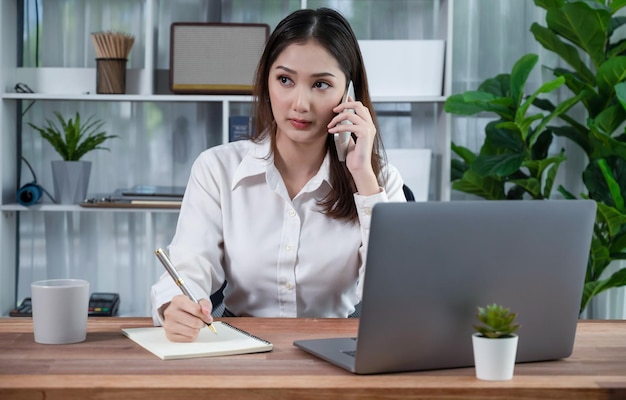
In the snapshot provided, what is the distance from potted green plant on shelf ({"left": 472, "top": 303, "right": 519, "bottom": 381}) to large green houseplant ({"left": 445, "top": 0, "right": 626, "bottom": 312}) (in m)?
2.03

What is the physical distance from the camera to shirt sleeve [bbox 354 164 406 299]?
6.17 ft

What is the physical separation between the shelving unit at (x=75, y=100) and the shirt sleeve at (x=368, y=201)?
1416mm

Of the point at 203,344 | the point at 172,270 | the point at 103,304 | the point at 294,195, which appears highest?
the point at 294,195

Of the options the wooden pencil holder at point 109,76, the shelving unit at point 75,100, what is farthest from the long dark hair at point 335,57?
the wooden pencil holder at point 109,76

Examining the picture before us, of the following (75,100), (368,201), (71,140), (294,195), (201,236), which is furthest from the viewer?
(75,100)

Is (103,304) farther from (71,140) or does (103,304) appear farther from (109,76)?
(109,76)

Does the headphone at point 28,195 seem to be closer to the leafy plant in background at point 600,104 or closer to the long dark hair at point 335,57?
the long dark hair at point 335,57

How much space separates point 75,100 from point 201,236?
79.6 inches

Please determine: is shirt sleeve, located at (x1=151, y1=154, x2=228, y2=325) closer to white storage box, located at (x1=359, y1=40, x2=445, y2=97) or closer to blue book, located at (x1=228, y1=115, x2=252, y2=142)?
blue book, located at (x1=228, y1=115, x2=252, y2=142)

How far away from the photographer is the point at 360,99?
2.18 meters

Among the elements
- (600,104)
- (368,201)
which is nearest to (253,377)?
(368,201)

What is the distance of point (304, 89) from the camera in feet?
6.50

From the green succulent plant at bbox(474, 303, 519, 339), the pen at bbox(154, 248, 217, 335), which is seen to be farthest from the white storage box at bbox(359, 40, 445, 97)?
the green succulent plant at bbox(474, 303, 519, 339)

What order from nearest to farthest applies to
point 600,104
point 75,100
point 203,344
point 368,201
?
point 203,344
point 368,201
point 600,104
point 75,100
